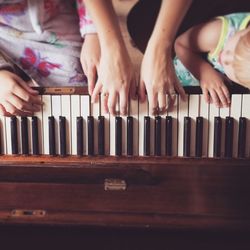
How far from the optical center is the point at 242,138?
893mm

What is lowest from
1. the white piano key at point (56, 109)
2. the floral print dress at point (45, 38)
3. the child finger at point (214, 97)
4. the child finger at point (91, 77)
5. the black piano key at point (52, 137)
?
the black piano key at point (52, 137)

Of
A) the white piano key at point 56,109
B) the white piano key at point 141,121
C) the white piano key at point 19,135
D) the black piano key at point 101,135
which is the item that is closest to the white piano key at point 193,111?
the white piano key at point 141,121

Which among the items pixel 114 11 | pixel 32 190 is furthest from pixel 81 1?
pixel 32 190

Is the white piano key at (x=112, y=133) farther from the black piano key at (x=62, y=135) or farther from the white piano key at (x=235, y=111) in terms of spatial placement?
the white piano key at (x=235, y=111)

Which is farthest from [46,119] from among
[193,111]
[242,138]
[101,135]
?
[242,138]

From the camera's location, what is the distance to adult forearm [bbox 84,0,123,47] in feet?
2.88

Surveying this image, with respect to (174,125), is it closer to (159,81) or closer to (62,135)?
(159,81)

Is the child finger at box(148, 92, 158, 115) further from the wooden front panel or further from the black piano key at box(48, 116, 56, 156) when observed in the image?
the black piano key at box(48, 116, 56, 156)

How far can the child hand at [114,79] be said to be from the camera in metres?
0.88

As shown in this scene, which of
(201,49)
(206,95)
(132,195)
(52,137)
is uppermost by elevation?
(201,49)

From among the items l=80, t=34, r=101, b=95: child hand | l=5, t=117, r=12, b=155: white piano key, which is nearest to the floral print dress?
l=80, t=34, r=101, b=95: child hand

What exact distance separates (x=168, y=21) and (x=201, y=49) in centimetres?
10

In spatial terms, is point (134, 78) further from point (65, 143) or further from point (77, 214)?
point (77, 214)

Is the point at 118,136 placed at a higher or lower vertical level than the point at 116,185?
higher
